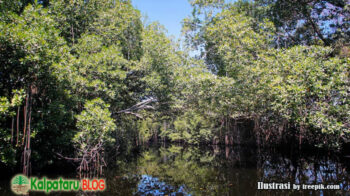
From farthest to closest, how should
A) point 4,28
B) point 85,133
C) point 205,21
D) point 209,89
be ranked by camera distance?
point 205,21 → point 209,89 → point 85,133 → point 4,28

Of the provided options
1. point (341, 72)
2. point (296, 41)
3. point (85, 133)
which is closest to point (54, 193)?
point (85, 133)

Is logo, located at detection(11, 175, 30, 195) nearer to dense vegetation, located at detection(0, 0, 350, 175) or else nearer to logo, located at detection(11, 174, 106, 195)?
logo, located at detection(11, 174, 106, 195)

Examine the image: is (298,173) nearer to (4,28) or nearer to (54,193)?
(54,193)

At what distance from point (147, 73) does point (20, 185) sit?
7.09 m

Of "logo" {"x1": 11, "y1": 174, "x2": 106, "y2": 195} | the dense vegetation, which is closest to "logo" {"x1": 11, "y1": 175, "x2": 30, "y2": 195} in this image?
"logo" {"x1": 11, "y1": 174, "x2": 106, "y2": 195}

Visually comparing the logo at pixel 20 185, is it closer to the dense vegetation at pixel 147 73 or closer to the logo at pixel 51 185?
the logo at pixel 51 185

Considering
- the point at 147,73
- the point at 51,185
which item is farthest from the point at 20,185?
the point at 147,73

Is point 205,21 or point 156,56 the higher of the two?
point 205,21

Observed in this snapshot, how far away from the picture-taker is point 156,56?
37.2 ft

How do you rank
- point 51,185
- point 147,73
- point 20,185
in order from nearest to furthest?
1. point 20,185
2. point 51,185
3. point 147,73

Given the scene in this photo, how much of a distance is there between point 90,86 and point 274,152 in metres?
11.7

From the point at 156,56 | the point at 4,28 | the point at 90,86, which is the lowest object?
the point at 90,86

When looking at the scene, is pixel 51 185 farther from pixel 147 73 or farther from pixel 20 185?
pixel 147 73

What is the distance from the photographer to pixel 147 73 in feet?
37.3
